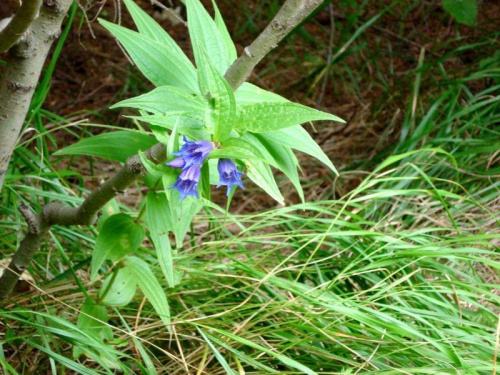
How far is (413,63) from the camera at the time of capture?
3141 mm

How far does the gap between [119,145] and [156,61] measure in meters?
0.19

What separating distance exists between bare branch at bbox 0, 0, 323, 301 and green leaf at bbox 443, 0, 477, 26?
1.63 metres

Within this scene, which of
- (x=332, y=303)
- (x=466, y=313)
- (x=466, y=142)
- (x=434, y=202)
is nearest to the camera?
(x=332, y=303)

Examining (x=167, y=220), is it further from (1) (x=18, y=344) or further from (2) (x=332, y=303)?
(1) (x=18, y=344)

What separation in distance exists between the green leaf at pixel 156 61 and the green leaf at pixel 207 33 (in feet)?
0.17

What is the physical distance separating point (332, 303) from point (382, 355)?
6.3 inches

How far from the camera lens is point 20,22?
1.07 metres

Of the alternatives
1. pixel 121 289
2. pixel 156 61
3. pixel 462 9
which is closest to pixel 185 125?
pixel 156 61

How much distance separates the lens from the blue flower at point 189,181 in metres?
1.04

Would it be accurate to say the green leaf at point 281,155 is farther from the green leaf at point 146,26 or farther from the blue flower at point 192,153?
the green leaf at point 146,26

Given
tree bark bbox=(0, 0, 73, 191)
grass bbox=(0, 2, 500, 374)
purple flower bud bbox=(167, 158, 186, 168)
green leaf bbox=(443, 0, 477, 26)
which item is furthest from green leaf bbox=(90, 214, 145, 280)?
green leaf bbox=(443, 0, 477, 26)

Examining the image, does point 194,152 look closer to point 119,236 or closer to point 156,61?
point 156,61

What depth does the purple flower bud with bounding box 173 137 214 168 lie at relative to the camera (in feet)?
3.39

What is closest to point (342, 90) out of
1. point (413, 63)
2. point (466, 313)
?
point (413, 63)
